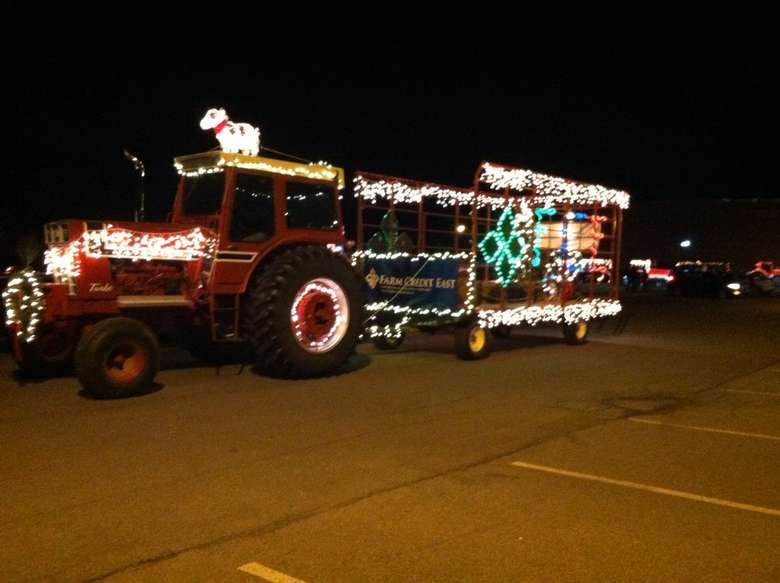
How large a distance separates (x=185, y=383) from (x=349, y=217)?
4178 mm

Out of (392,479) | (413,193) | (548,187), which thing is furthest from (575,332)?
(392,479)

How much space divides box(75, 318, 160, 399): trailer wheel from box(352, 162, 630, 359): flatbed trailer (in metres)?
4.33

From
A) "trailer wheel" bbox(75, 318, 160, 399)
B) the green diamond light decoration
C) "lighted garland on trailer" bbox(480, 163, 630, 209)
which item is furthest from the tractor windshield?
the green diamond light decoration

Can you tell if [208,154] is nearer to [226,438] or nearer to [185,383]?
[185,383]

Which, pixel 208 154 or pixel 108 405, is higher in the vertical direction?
pixel 208 154

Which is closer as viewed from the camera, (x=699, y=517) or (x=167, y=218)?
(x=699, y=517)

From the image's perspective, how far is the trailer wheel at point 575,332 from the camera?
16.0 metres

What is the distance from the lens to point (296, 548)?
4949 mm

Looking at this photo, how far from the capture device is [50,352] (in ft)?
36.1

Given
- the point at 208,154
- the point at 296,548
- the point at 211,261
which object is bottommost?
the point at 296,548

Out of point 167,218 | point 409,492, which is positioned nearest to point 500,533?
point 409,492

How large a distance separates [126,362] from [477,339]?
6.04 metres

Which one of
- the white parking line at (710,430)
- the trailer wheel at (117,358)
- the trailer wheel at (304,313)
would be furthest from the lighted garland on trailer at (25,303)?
the white parking line at (710,430)

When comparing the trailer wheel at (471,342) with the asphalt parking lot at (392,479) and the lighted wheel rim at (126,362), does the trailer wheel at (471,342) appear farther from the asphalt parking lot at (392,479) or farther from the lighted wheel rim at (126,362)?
the lighted wheel rim at (126,362)
